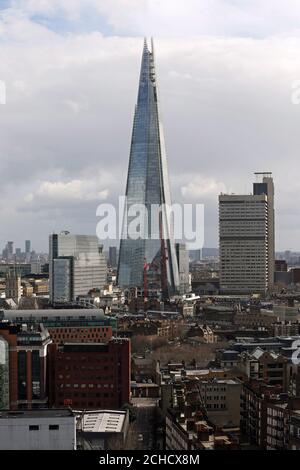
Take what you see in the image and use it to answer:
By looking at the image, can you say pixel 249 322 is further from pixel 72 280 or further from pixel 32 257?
pixel 32 257

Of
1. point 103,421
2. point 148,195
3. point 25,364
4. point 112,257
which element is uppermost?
point 148,195

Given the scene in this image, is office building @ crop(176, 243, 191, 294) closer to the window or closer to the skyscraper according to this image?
the skyscraper

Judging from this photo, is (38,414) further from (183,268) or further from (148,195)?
(183,268)

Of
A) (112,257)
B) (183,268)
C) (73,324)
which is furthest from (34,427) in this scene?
(112,257)

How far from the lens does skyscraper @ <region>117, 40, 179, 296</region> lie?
68.1ft

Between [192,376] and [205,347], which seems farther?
[205,347]

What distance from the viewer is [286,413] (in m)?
5.43

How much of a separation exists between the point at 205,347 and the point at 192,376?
11.3 ft

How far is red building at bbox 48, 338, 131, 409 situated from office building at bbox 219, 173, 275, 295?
14430 mm

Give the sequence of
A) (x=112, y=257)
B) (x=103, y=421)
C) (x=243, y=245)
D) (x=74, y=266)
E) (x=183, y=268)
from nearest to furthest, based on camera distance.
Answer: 1. (x=103, y=421)
2. (x=74, y=266)
3. (x=183, y=268)
4. (x=243, y=245)
5. (x=112, y=257)

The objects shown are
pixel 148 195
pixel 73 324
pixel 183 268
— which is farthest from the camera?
pixel 183 268

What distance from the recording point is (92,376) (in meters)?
7.82

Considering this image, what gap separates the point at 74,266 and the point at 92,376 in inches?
496
